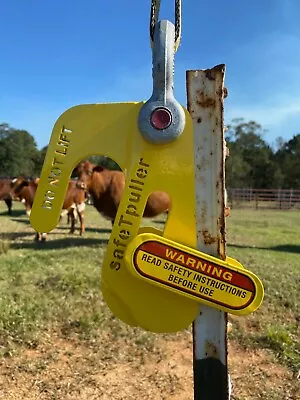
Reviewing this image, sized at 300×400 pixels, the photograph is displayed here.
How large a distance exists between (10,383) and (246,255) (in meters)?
5.50

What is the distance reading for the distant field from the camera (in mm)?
3236

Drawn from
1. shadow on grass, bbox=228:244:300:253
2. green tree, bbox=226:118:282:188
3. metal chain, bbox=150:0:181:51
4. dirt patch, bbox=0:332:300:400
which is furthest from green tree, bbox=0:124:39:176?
metal chain, bbox=150:0:181:51

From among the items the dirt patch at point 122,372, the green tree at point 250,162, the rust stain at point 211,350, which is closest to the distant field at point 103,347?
the dirt patch at point 122,372

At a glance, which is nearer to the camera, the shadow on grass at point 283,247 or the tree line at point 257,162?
the shadow on grass at point 283,247

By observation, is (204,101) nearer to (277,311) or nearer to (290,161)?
(277,311)

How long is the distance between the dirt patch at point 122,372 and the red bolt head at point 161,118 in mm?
2343

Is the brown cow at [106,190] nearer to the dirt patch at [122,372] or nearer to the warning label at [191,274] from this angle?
the dirt patch at [122,372]

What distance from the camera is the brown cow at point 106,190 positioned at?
9.52 meters

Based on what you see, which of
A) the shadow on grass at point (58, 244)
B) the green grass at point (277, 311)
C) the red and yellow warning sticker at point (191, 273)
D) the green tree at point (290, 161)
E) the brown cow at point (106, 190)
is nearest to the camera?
the red and yellow warning sticker at point (191, 273)

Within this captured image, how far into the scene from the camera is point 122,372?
349 centimetres

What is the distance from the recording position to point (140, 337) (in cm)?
410

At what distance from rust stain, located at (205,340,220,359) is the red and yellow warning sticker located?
5.9 inches

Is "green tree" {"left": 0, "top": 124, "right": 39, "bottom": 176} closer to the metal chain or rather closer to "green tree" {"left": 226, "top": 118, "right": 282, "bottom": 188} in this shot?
"green tree" {"left": 226, "top": 118, "right": 282, "bottom": 188}

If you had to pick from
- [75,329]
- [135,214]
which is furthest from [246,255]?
[135,214]
